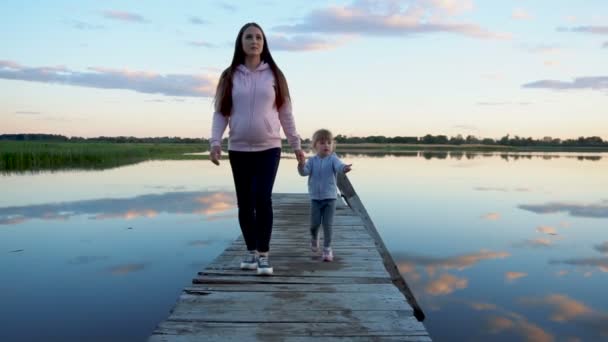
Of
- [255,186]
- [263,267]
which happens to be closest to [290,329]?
[263,267]

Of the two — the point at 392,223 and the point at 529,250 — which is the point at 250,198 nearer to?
the point at 529,250

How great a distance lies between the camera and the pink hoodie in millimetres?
4039

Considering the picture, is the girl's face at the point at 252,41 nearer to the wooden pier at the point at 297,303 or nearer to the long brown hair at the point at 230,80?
the long brown hair at the point at 230,80

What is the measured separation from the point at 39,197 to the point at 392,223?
9518 millimetres

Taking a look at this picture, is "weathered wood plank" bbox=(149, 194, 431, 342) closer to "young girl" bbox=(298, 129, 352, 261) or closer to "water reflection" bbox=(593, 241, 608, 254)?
"young girl" bbox=(298, 129, 352, 261)

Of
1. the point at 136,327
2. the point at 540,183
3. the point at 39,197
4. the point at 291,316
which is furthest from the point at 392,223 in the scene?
the point at 540,183

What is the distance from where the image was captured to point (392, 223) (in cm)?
1105

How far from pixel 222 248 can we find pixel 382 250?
2.90 metres

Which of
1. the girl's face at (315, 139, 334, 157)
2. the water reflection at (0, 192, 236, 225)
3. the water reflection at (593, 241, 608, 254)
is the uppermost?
the girl's face at (315, 139, 334, 157)

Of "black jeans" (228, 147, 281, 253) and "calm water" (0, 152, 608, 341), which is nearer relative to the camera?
"black jeans" (228, 147, 281, 253)

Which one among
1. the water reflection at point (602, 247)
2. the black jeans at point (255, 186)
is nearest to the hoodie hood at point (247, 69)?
Result: the black jeans at point (255, 186)

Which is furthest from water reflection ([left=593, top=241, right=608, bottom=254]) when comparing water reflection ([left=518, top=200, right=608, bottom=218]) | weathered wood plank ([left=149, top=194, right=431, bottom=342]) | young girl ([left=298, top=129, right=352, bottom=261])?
young girl ([left=298, top=129, right=352, bottom=261])

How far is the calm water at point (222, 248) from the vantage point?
520cm

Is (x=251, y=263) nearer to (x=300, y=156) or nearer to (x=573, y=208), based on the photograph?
(x=300, y=156)
